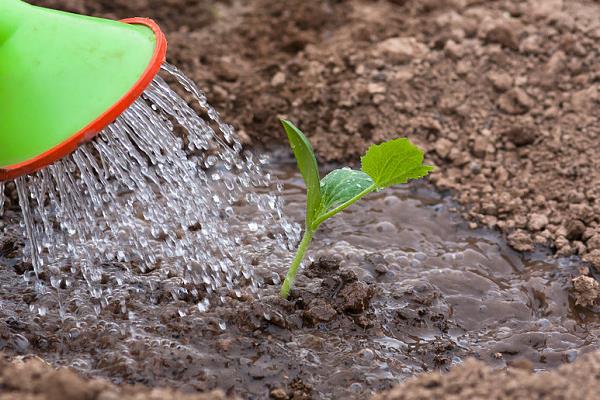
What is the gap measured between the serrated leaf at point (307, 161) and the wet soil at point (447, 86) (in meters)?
0.81

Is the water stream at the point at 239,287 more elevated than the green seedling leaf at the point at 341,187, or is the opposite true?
the green seedling leaf at the point at 341,187

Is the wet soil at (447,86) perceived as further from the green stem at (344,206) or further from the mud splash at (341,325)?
the green stem at (344,206)

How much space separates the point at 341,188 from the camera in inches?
83.3

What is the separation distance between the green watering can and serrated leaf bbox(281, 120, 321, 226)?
33 centimetres

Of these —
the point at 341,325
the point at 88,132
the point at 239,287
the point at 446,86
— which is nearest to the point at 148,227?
the point at 239,287

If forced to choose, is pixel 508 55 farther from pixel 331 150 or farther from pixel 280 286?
pixel 280 286

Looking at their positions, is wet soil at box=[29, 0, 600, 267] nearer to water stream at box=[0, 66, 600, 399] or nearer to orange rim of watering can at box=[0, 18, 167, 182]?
water stream at box=[0, 66, 600, 399]

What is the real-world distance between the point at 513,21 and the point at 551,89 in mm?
373

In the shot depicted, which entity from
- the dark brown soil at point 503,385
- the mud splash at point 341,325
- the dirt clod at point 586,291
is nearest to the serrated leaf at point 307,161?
the mud splash at point 341,325

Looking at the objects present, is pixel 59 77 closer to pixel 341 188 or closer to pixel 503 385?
pixel 341 188

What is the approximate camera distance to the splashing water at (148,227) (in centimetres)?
225

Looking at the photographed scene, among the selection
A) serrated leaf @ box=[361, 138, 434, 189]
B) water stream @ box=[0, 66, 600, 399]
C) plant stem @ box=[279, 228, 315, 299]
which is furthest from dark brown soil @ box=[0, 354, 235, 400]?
serrated leaf @ box=[361, 138, 434, 189]

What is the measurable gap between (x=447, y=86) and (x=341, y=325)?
4.02 ft

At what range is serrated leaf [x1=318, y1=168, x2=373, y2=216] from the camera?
2.11m
